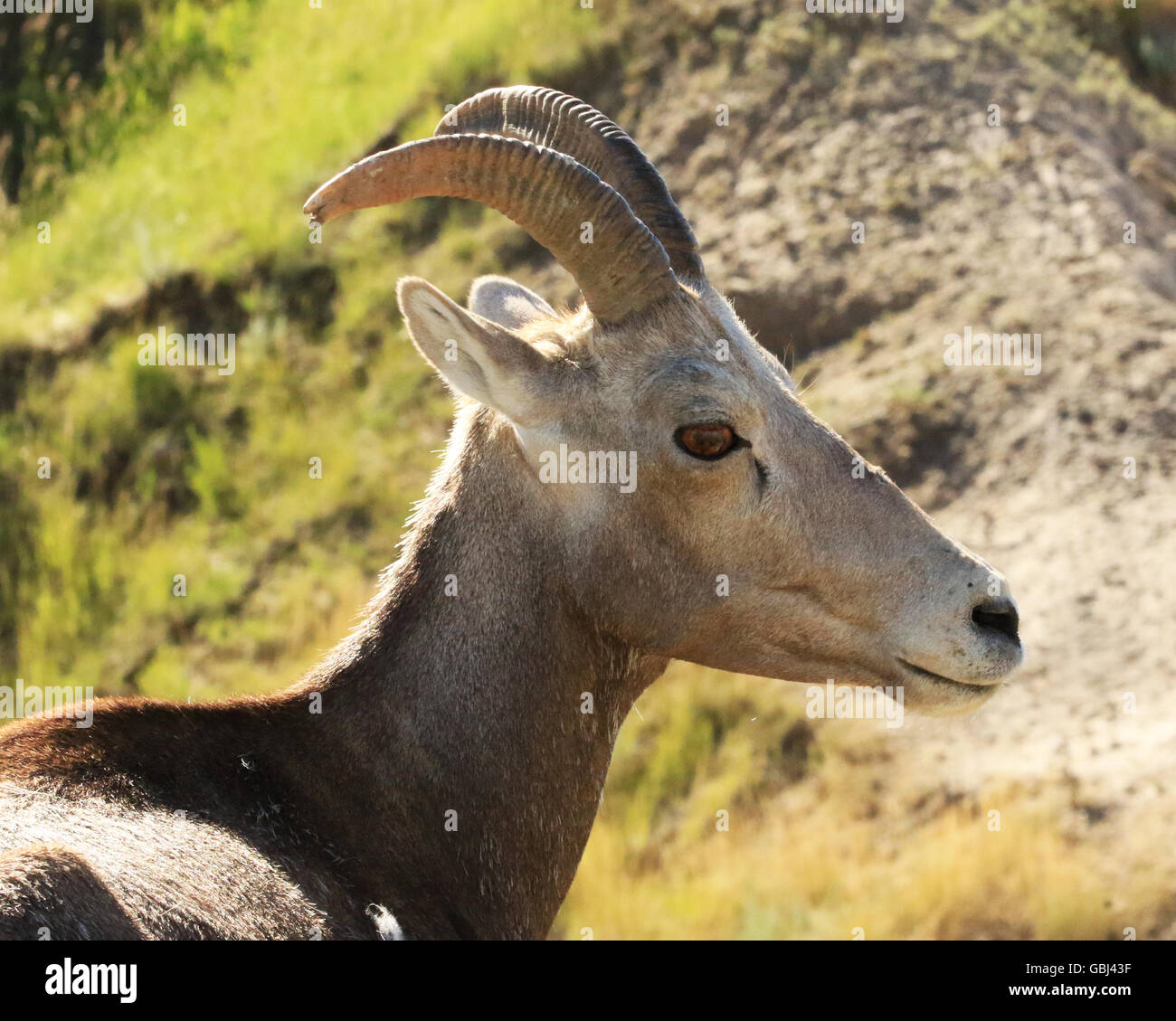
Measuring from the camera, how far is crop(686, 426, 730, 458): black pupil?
560 centimetres

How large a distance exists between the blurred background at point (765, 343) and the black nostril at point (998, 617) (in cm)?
417

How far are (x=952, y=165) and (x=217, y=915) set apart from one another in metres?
11.5

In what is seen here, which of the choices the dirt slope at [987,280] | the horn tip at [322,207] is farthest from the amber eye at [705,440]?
the dirt slope at [987,280]

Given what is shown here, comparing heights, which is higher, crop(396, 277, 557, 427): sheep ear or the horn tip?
the horn tip

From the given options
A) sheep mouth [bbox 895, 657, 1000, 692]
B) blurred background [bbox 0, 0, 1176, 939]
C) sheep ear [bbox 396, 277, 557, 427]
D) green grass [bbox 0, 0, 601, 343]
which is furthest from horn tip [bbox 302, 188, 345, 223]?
green grass [bbox 0, 0, 601, 343]

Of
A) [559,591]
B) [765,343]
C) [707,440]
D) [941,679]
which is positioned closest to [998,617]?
[941,679]

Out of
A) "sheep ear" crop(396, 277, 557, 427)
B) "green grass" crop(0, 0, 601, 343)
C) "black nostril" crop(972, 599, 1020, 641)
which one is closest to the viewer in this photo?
"sheep ear" crop(396, 277, 557, 427)

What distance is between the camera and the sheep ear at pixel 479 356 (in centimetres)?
534

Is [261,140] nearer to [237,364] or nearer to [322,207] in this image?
[237,364]

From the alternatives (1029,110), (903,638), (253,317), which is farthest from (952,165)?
(903,638)

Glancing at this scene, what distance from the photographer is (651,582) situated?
5.69 metres

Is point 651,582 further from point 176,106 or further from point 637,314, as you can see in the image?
point 176,106

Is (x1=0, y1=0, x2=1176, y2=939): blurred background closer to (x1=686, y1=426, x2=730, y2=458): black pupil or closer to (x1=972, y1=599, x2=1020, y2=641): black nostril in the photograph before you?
(x1=686, y1=426, x2=730, y2=458): black pupil

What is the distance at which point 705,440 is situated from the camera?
5609 millimetres
